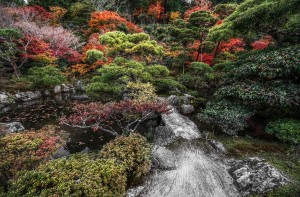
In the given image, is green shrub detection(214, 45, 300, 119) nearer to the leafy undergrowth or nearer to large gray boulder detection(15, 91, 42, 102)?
the leafy undergrowth

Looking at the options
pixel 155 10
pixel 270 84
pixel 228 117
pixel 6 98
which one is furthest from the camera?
pixel 155 10

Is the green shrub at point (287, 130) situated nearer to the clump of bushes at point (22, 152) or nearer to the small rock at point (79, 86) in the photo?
the clump of bushes at point (22, 152)

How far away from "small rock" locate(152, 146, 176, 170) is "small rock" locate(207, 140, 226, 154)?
68.6 inches

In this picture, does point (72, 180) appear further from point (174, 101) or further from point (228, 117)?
point (174, 101)

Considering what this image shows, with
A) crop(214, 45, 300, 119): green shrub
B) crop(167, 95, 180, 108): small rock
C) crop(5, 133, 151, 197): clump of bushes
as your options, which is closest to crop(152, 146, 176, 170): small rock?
crop(5, 133, 151, 197): clump of bushes

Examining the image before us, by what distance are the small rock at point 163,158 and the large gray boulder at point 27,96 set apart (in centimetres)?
1276

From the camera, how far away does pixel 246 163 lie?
5523 millimetres

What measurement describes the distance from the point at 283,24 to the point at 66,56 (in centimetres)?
1846

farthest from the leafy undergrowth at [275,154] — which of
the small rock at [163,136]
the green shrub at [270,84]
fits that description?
the small rock at [163,136]

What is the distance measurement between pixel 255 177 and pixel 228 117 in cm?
298

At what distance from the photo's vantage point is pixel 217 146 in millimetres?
6863

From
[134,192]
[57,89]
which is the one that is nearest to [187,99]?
[134,192]

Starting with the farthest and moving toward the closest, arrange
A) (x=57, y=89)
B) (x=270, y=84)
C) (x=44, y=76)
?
(x=57, y=89), (x=44, y=76), (x=270, y=84)

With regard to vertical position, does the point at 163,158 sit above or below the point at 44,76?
below
